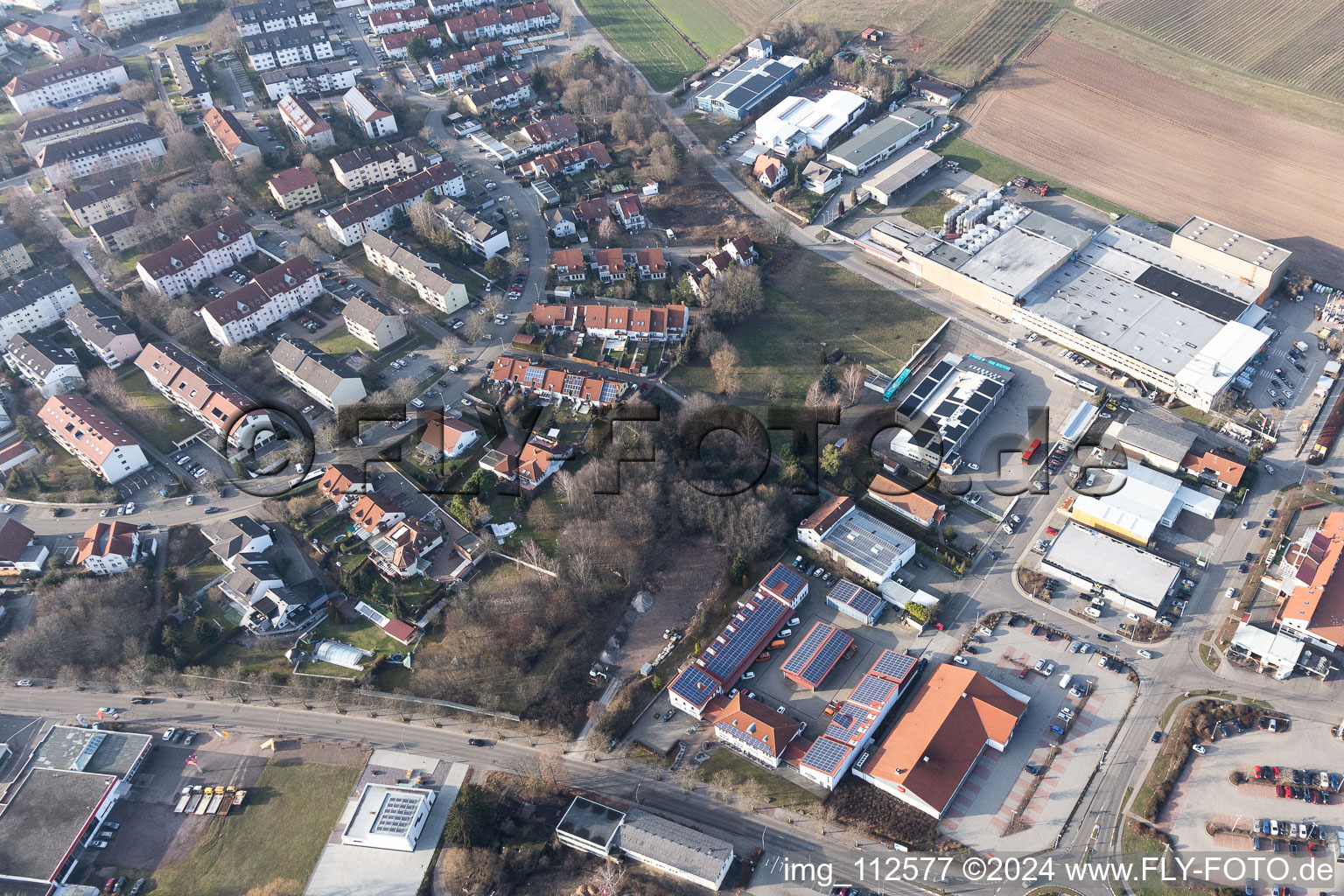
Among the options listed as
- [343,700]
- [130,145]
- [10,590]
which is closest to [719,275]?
[343,700]

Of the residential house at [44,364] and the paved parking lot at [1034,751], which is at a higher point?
the residential house at [44,364]

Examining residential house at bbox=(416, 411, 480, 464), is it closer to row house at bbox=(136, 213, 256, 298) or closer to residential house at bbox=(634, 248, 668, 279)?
residential house at bbox=(634, 248, 668, 279)

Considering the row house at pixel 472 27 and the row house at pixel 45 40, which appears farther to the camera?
the row house at pixel 472 27

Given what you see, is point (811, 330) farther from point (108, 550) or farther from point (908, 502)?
point (108, 550)

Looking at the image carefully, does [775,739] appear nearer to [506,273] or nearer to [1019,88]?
[506,273]

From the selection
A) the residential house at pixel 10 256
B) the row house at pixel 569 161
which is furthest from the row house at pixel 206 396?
the row house at pixel 569 161

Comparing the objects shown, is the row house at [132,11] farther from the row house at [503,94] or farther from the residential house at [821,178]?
the residential house at [821,178]

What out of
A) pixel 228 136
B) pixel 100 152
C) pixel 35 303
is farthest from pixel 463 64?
pixel 35 303
